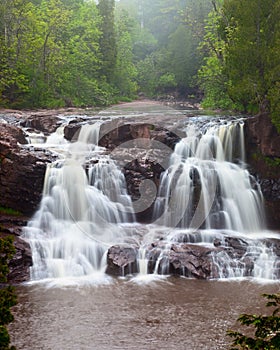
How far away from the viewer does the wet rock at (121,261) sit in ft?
41.7

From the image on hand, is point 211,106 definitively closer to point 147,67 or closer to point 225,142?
point 225,142

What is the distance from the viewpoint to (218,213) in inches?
641

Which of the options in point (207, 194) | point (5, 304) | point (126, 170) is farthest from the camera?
point (126, 170)

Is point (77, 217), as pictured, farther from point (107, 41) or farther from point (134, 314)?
point (107, 41)

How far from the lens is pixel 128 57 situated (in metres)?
48.6

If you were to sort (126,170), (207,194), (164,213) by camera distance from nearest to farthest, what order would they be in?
(164,213) → (207,194) → (126,170)

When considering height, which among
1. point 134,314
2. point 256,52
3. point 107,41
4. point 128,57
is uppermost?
point 107,41

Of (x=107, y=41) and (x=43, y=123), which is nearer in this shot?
(x=43, y=123)

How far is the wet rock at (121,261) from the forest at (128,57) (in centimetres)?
790

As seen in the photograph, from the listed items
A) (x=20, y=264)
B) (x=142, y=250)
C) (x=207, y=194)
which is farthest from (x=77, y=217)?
(x=207, y=194)

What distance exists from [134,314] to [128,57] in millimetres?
42224

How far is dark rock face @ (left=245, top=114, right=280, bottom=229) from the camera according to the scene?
16859 mm

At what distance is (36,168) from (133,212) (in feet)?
13.4

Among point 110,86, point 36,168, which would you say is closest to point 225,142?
point 36,168
